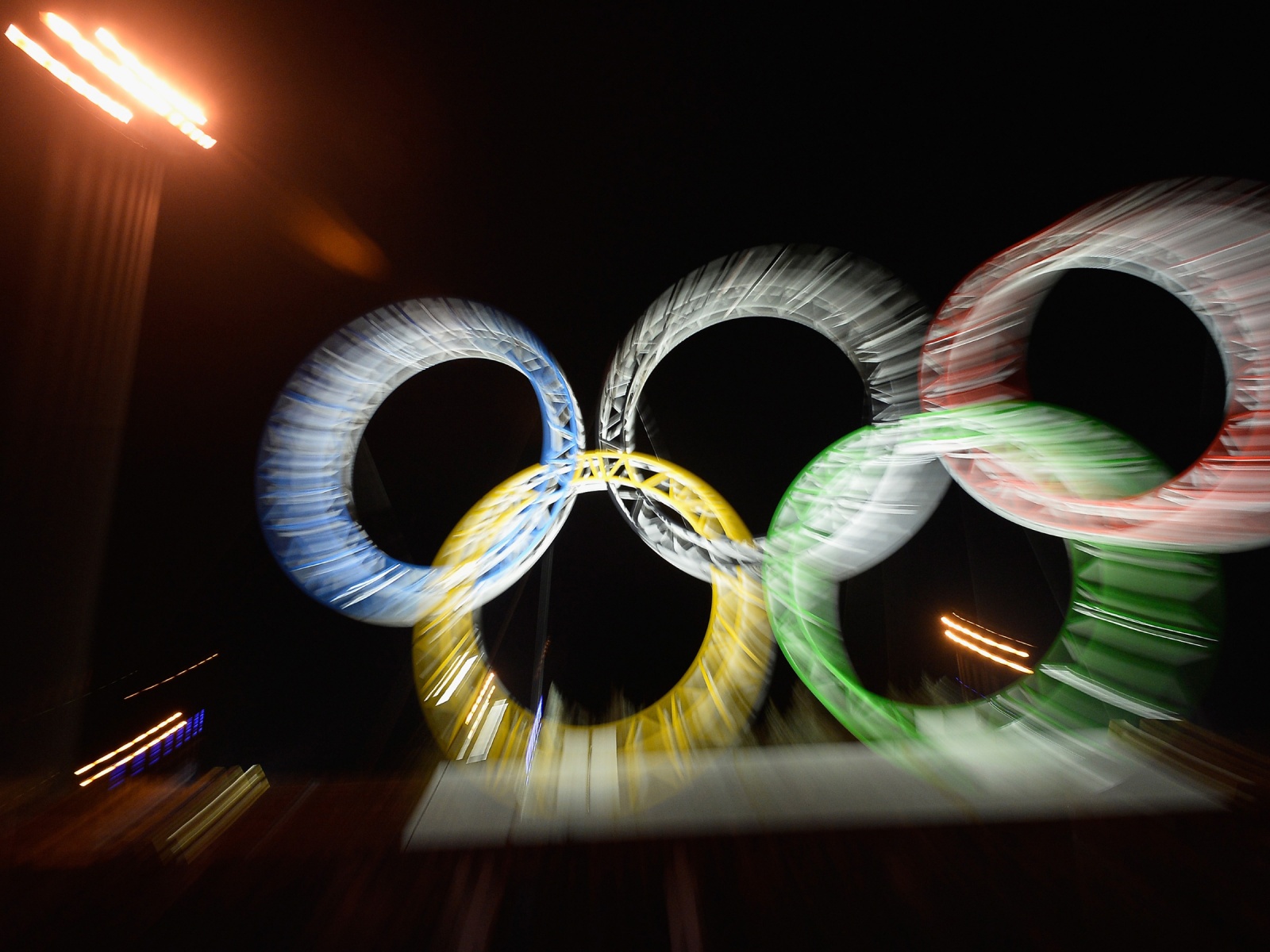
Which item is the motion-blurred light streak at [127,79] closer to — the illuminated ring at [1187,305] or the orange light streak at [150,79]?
the orange light streak at [150,79]

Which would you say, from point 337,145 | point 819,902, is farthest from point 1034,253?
point 337,145

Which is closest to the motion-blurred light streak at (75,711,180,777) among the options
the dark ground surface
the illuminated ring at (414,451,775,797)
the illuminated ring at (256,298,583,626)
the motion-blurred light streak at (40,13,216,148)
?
the illuminated ring at (256,298,583,626)

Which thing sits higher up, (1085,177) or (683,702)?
(1085,177)

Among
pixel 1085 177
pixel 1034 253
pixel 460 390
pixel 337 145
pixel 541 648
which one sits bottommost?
pixel 541 648

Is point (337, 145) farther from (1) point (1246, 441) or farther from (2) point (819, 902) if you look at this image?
(1) point (1246, 441)

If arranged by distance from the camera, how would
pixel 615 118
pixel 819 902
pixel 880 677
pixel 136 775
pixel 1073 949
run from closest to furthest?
pixel 1073 949, pixel 819 902, pixel 136 775, pixel 615 118, pixel 880 677

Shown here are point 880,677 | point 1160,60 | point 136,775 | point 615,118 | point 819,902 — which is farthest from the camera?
point 880,677
